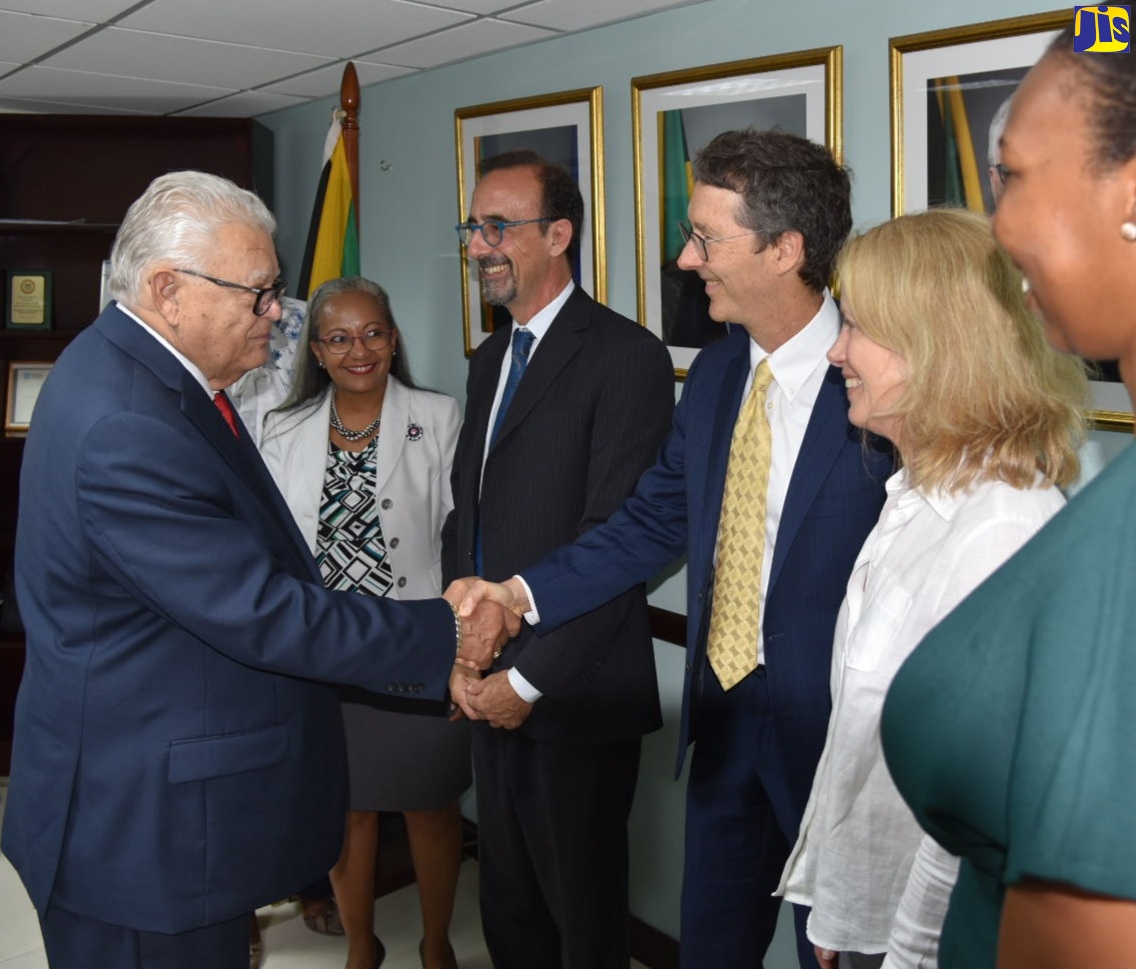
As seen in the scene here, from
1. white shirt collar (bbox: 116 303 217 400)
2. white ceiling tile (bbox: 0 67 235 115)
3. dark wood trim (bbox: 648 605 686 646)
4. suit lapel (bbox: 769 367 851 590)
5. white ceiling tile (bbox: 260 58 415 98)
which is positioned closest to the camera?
white shirt collar (bbox: 116 303 217 400)

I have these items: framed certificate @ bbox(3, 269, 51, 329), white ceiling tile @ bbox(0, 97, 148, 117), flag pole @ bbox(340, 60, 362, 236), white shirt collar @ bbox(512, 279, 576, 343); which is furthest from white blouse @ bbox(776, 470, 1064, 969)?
framed certificate @ bbox(3, 269, 51, 329)

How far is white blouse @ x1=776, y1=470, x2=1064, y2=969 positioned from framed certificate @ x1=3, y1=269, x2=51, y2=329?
13.8 feet

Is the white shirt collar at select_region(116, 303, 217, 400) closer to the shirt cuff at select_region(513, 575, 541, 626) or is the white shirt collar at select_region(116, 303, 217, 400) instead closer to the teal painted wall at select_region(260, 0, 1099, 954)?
the shirt cuff at select_region(513, 575, 541, 626)

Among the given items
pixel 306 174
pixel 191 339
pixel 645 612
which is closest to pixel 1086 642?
pixel 191 339

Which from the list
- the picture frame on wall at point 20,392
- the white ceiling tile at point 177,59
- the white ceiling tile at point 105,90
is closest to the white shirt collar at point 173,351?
the white ceiling tile at point 177,59

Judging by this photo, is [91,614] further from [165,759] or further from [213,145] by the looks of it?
[213,145]

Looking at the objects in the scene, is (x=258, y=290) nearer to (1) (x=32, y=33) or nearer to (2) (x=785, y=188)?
(2) (x=785, y=188)

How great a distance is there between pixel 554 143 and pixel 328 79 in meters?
1.11

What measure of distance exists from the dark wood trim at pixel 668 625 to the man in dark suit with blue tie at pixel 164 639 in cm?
123

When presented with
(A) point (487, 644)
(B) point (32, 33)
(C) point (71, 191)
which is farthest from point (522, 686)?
(C) point (71, 191)

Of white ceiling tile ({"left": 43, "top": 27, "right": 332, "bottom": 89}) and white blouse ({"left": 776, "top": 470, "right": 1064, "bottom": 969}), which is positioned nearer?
white blouse ({"left": 776, "top": 470, "right": 1064, "bottom": 969})

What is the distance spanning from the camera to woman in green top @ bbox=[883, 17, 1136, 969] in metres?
0.66

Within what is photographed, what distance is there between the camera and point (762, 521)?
2100 millimetres

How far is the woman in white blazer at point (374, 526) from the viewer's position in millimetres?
3062
